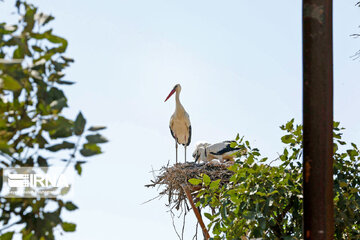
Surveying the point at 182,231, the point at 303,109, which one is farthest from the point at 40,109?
the point at 182,231

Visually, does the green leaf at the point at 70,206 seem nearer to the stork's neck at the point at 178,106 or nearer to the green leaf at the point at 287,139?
the green leaf at the point at 287,139

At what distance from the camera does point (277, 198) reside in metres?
3.75

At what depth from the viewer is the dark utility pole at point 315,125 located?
63.2 inches

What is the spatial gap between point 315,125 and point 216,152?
10.3 meters

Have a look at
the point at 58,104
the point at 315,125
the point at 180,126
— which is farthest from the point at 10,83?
the point at 180,126

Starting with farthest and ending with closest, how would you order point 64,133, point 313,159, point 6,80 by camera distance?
point 313,159, point 64,133, point 6,80

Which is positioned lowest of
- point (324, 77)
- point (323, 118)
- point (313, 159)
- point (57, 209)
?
point (57, 209)

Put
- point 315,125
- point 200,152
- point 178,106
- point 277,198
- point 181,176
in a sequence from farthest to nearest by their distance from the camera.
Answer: point 178,106 → point 200,152 → point 181,176 → point 277,198 → point 315,125

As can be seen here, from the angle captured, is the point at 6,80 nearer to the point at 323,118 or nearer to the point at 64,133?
the point at 64,133

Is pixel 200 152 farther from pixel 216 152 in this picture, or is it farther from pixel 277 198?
pixel 277 198

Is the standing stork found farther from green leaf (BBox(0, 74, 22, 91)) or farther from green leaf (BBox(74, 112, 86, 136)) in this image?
green leaf (BBox(0, 74, 22, 91))

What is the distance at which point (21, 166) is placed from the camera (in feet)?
4.55

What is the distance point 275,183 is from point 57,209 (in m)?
2.66

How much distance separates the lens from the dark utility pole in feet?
5.27
